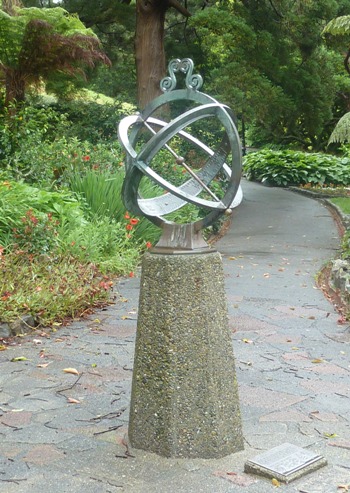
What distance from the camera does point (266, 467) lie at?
3502 millimetres

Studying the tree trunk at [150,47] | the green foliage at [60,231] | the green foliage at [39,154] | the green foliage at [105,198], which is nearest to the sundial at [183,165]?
the green foliage at [60,231]

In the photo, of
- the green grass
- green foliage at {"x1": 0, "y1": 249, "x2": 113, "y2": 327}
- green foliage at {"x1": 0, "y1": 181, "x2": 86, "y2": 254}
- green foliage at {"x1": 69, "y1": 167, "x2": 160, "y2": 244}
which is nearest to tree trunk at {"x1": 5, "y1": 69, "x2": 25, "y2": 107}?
green foliage at {"x1": 69, "y1": 167, "x2": 160, "y2": 244}

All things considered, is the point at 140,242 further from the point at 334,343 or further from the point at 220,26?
the point at 220,26

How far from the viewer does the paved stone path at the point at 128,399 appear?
3486 millimetres

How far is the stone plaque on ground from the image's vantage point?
3.46 metres

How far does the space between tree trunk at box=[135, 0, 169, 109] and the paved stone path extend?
704 cm

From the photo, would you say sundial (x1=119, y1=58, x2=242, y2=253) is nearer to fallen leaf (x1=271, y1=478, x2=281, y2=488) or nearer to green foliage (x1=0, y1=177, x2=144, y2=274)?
fallen leaf (x1=271, y1=478, x2=281, y2=488)

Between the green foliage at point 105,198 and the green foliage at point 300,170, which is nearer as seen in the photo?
the green foliage at point 105,198

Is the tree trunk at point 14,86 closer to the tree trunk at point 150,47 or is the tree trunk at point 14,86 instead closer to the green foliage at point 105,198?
the tree trunk at point 150,47

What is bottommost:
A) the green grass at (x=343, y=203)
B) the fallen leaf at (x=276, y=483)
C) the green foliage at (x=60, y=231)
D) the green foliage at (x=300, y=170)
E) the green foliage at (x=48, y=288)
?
the fallen leaf at (x=276, y=483)

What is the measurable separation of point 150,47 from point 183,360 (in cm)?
1180

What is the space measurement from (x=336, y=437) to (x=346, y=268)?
16.2 feet

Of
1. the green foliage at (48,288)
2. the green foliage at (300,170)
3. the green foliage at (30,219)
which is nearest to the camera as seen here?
the green foliage at (48,288)

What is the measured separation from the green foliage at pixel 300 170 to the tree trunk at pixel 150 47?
30.9ft
